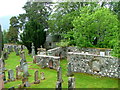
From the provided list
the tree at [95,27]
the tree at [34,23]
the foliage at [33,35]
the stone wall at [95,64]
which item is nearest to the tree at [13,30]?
the tree at [34,23]

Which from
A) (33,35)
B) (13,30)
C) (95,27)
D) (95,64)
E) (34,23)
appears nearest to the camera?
(95,64)

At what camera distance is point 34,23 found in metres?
27.4

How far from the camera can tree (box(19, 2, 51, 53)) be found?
26.5 m

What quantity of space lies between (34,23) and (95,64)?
14833mm

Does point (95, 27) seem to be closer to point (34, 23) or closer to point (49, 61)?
point (49, 61)

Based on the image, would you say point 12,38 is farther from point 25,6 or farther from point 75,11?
point 75,11

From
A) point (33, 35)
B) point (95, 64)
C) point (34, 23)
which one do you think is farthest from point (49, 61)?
point (34, 23)

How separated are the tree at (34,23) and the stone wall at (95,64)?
10.5 meters

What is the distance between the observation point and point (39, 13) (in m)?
36.3

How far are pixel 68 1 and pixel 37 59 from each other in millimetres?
11717

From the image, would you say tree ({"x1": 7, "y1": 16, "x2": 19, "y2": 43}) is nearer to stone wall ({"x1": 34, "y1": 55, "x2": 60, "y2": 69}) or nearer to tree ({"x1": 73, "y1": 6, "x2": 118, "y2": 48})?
stone wall ({"x1": 34, "y1": 55, "x2": 60, "y2": 69})

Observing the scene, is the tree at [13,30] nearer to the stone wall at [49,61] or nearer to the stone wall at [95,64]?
the stone wall at [49,61]

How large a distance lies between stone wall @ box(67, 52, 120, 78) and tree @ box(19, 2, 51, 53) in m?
10.5

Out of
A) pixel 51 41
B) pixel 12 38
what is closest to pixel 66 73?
pixel 51 41
